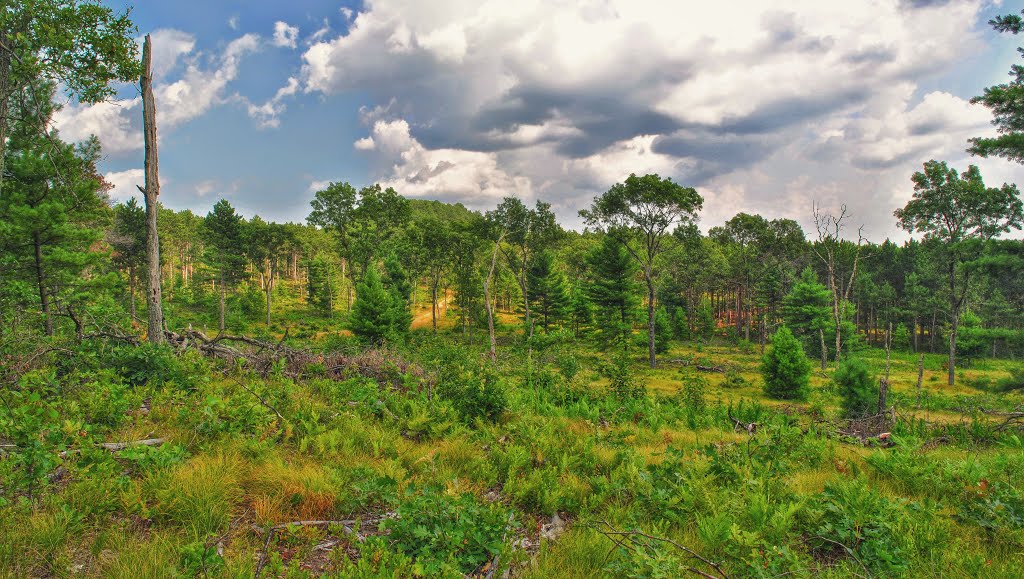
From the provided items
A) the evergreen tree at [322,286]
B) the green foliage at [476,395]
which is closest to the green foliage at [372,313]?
the evergreen tree at [322,286]

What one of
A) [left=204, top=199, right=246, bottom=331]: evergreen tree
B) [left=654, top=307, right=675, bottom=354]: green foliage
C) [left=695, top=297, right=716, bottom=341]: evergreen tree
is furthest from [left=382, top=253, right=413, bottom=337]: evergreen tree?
[left=695, top=297, right=716, bottom=341]: evergreen tree

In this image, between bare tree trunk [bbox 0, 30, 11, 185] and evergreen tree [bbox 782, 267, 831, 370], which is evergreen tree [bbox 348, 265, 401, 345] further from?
evergreen tree [bbox 782, 267, 831, 370]

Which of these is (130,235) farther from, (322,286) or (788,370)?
(788,370)

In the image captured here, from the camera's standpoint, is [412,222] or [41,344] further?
[412,222]

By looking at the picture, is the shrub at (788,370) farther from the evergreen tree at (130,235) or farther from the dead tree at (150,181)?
the evergreen tree at (130,235)

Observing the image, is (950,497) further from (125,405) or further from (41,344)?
(41,344)

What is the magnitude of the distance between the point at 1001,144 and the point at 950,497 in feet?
50.6

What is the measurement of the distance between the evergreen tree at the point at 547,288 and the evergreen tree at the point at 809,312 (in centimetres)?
2074

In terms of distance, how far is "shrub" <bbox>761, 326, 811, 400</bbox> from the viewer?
21.5 metres

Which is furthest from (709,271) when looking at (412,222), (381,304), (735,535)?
(735,535)

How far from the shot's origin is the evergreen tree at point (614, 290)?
35.4m

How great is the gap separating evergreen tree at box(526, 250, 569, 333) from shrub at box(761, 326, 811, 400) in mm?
20546

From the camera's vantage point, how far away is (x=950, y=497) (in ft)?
13.8

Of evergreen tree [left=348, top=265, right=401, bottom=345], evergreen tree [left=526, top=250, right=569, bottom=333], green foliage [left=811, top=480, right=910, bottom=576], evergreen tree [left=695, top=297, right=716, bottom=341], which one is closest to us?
green foliage [left=811, top=480, right=910, bottom=576]
